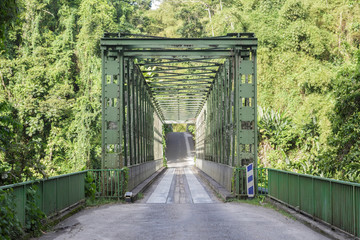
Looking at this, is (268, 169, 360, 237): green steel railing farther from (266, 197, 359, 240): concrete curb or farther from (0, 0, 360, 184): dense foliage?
(0, 0, 360, 184): dense foliage

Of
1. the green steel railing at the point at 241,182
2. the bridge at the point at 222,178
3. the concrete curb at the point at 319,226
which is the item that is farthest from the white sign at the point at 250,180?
the concrete curb at the point at 319,226

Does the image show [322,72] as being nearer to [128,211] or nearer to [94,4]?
[128,211]

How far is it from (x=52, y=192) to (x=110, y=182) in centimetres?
454

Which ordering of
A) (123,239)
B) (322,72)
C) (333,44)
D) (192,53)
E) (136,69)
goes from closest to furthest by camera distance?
(123,239)
(192,53)
(136,69)
(322,72)
(333,44)

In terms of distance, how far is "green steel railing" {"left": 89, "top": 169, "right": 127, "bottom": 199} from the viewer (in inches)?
508

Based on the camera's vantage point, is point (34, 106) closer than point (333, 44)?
No

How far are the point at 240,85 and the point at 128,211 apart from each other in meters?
5.46

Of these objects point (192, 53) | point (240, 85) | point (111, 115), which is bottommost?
point (111, 115)

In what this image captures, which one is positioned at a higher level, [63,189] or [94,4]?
[94,4]

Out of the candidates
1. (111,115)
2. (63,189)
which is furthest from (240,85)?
(63,189)

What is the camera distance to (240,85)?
13539 mm

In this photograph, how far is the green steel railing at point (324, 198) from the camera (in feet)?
21.9

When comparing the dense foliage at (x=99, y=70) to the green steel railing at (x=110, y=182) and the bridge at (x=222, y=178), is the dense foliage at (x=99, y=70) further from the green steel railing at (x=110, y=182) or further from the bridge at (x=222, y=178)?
the green steel railing at (x=110, y=182)

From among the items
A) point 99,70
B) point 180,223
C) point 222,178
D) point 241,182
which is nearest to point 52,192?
point 180,223
